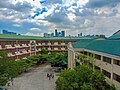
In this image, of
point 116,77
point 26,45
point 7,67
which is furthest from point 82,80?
point 26,45

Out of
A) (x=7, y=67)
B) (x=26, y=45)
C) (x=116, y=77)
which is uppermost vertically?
(x=26, y=45)

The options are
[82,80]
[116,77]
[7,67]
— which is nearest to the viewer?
[116,77]

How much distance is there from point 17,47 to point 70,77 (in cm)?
3892

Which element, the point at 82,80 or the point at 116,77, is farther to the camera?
the point at 82,80

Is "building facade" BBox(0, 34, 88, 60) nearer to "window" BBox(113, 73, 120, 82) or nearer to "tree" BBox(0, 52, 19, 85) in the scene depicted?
"tree" BBox(0, 52, 19, 85)

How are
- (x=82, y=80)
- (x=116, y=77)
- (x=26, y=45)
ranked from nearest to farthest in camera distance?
(x=116, y=77) → (x=82, y=80) → (x=26, y=45)

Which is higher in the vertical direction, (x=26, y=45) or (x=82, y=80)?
(x=26, y=45)


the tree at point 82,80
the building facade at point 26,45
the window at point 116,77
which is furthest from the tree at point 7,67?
the building facade at point 26,45

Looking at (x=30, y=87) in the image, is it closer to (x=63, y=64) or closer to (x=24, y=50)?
(x=63, y=64)

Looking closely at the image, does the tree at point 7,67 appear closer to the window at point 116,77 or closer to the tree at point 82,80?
the tree at point 82,80

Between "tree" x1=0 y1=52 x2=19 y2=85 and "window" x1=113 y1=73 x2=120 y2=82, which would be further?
"tree" x1=0 y1=52 x2=19 y2=85

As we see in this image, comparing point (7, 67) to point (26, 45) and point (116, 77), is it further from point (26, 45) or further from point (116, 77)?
point (26, 45)

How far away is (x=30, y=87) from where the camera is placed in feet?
133

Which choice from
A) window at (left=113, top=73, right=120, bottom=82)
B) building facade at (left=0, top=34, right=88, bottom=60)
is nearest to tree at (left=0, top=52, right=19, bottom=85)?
window at (left=113, top=73, right=120, bottom=82)
